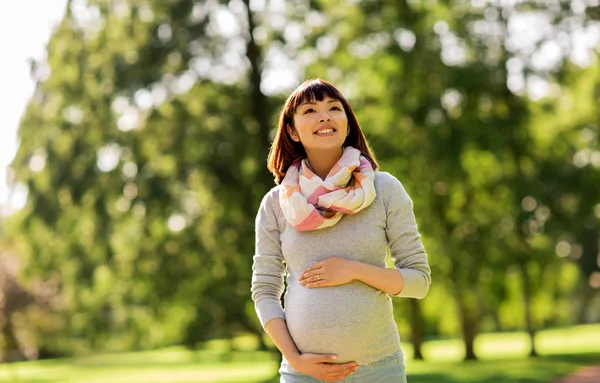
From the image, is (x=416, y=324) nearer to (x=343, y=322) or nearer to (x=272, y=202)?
(x=272, y=202)

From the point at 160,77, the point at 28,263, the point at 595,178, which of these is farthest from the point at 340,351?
the point at 595,178

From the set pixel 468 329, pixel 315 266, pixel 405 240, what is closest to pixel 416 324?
pixel 468 329

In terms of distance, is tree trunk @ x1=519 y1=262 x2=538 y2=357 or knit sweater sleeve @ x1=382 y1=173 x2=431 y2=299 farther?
tree trunk @ x1=519 y1=262 x2=538 y2=357

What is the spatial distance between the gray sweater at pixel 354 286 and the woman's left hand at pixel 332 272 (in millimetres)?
39

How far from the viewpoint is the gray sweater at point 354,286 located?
319cm

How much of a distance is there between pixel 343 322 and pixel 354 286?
0.42ft

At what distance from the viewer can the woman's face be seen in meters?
3.34

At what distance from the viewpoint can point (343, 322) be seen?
10.5 ft

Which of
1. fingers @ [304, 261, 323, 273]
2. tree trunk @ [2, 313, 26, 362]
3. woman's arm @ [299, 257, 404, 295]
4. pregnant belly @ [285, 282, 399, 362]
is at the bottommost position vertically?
tree trunk @ [2, 313, 26, 362]

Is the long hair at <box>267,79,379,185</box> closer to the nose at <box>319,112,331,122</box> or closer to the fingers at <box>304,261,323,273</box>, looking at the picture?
the nose at <box>319,112,331,122</box>

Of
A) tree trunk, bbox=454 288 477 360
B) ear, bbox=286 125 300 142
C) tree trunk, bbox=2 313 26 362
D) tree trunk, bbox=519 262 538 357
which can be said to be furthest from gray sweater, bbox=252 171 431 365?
tree trunk, bbox=2 313 26 362

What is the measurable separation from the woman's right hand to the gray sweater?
0.12 ft

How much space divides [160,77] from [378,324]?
51.6 ft

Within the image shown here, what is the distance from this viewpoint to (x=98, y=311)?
22391 mm
